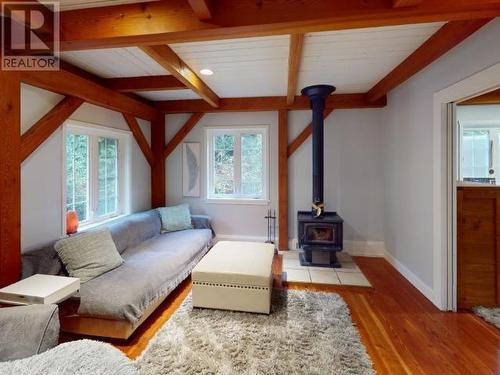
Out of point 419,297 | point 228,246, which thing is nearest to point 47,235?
point 228,246

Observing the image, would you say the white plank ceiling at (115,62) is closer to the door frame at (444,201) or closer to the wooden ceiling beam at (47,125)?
the wooden ceiling beam at (47,125)

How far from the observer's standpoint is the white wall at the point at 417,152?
6.84 ft

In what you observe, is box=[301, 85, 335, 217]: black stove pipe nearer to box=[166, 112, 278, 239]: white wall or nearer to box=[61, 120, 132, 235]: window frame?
box=[166, 112, 278, 239]: white wall

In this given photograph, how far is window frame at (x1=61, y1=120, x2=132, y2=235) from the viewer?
2.92 metres

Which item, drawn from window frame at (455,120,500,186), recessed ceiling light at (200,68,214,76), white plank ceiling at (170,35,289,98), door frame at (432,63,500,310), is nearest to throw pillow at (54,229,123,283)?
white plank ceiling at (170,35,289,98)

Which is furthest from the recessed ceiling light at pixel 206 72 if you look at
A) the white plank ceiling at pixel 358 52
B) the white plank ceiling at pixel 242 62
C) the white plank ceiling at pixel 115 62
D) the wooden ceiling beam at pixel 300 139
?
the wooden ceiling beam at pixel 300 139

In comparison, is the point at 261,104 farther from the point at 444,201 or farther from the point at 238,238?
the point at 444,201

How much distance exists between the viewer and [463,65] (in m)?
2.17

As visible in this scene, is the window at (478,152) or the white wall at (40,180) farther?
the window at (478,152)

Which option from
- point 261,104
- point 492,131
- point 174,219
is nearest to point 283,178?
point 261,104

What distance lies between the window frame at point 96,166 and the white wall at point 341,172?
4.72ft

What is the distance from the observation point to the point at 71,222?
9.47ft

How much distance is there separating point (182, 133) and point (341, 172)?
2710 mm

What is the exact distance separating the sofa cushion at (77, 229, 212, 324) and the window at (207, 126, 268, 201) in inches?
48.3
